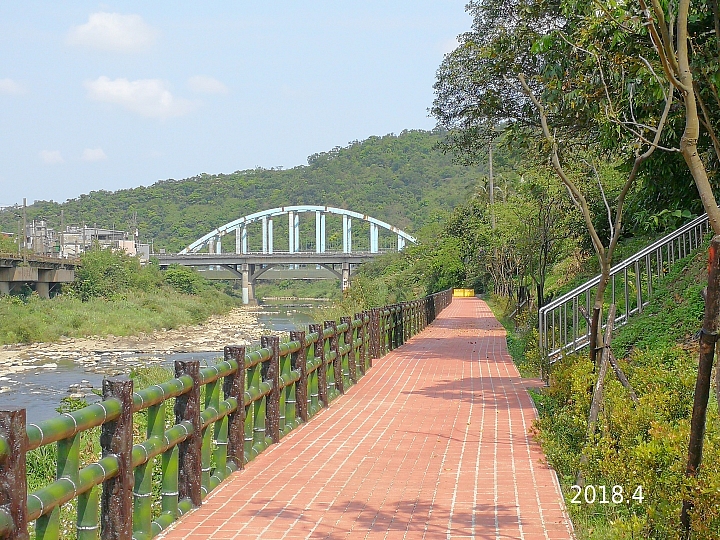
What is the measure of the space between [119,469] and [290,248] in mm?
113011

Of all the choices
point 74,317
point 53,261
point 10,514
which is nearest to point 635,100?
point 10,514

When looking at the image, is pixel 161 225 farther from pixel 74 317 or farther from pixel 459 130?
pixel 459 130

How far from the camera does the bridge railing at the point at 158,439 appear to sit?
4.10m

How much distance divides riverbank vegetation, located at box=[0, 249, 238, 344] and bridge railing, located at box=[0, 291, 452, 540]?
38876mm

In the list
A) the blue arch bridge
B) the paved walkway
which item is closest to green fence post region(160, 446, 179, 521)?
the paved walkway

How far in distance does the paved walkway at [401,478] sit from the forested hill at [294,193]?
102907 mm

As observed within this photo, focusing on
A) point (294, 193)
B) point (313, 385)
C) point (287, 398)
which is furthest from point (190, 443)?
point (294, 193)

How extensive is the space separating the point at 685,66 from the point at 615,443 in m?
2.44

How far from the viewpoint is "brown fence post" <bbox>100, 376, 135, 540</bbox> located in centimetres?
498

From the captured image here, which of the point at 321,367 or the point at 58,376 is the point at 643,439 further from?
the point at 58,376

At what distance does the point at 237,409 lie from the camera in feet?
24.4

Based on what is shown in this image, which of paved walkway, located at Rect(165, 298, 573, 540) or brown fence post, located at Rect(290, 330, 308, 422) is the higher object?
brown fence post, located at Rect(290, 330, 308, 422)

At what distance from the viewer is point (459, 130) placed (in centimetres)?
2003

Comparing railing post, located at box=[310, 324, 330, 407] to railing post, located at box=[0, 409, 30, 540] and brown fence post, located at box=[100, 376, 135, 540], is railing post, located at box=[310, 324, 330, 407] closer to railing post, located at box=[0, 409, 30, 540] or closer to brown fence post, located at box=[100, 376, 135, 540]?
brown fence post, located at box=[100, 376, 135, 540]
